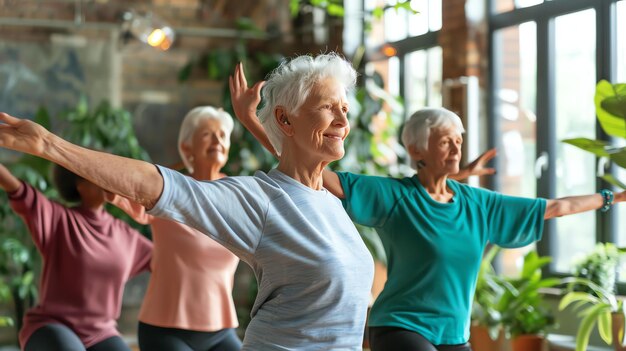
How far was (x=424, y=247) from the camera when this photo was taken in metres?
3.08

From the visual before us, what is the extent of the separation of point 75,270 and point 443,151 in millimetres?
1384

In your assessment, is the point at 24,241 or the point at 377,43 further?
the point at 377,43

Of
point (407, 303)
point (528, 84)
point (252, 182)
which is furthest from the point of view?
point (528, 84)

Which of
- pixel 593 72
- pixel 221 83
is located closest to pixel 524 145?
pixel 593 72

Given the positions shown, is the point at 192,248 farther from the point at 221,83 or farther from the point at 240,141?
the point at 221,83

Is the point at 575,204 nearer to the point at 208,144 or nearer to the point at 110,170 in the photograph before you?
the point at 208,144

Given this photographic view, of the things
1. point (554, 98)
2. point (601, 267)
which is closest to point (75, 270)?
point (601, 267)

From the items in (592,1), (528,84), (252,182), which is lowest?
(252,182)

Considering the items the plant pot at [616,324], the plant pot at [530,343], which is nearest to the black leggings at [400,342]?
the plant pot at [616,324]

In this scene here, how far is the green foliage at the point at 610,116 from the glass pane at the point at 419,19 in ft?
11.6

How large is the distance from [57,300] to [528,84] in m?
3.84

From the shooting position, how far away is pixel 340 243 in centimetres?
221

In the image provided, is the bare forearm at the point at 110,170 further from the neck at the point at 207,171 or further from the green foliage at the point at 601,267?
the green foliage at the point at 601,267

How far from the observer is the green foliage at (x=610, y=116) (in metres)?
3.60
